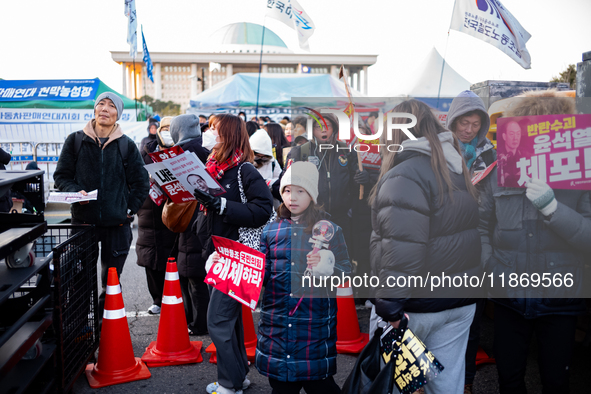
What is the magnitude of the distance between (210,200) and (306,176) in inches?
31.4

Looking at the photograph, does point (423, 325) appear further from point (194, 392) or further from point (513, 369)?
point (194, 392)

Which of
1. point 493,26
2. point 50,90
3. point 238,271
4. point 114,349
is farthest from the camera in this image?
point 50,90

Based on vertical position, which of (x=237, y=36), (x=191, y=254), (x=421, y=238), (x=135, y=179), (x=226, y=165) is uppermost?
(x=237, y=36)

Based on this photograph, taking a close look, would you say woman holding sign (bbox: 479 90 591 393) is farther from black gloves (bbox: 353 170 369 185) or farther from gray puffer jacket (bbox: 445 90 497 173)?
black gloves (bbox: 353 170 369 185)

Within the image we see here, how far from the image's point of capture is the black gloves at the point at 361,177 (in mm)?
2322

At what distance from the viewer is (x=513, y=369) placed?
262 centimetres

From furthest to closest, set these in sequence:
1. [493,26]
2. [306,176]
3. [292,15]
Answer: [292,15]
[493,26]
[306,176]

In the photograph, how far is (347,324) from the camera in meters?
4.08

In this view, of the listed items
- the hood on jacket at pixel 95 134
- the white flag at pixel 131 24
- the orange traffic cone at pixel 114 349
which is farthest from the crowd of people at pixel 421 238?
the white flag at pixel 131 24

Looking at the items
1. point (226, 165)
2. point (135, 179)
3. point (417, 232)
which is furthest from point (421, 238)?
point (135, 179)

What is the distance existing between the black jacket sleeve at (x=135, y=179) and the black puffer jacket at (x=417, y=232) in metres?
2.59

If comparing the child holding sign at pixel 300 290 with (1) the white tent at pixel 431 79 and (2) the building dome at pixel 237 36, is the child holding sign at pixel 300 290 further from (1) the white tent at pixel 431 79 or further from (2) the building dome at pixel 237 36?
(2) the building dome at pixel 237 36

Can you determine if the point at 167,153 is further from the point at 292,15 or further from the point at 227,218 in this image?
the point at 292,15

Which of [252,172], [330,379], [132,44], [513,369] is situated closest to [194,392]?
[330,379]
